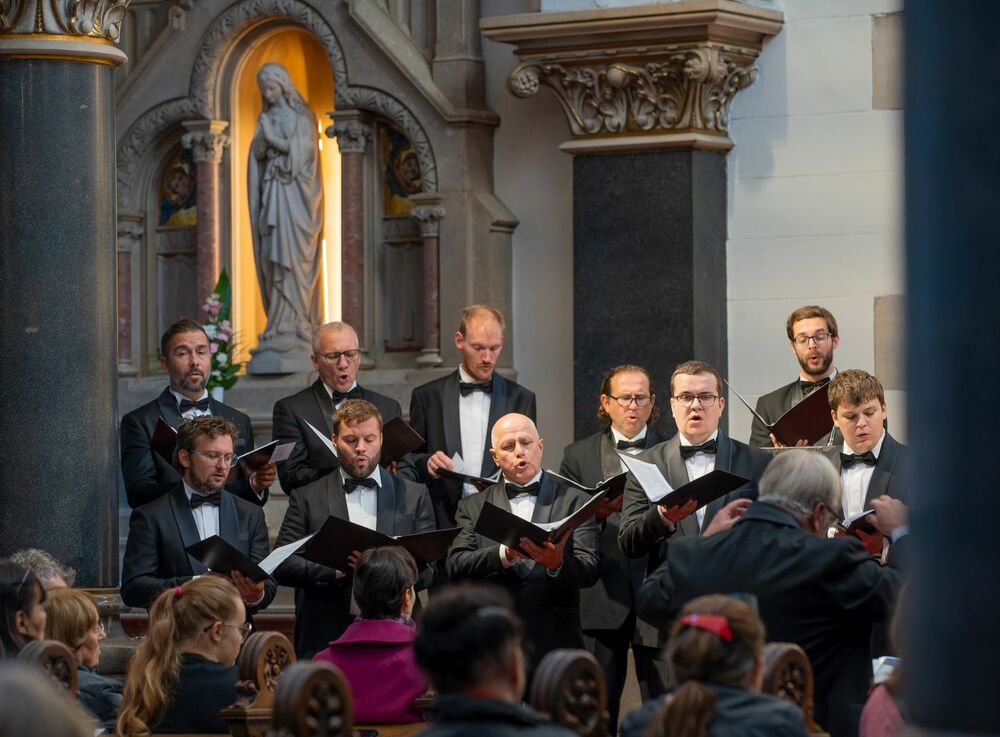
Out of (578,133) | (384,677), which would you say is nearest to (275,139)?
(578,133)

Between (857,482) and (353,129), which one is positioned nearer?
(857,482)

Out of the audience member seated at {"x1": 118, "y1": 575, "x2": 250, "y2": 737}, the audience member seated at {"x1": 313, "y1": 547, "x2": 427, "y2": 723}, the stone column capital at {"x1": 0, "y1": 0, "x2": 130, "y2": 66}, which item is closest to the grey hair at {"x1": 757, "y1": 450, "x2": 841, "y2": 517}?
the audience member seated at {"x1": 313, "y1": 547, "x2": 427, "y2": 723}

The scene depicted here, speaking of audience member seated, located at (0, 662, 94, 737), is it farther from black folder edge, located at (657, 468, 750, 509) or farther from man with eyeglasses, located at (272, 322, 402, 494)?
man with eyeglasses, located at (272, 322, 402, 494)

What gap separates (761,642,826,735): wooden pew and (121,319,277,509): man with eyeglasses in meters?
3.01

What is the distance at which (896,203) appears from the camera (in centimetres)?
826

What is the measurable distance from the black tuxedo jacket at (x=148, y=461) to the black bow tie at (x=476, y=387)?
0.89m

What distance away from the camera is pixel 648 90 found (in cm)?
847

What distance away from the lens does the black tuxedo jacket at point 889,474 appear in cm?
600

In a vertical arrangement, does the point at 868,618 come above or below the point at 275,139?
below

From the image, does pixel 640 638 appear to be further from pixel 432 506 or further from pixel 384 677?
pixel 384 677

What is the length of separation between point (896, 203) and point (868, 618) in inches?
151

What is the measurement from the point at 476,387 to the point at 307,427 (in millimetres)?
726

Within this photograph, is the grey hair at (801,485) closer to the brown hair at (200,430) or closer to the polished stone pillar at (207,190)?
the brown hair at (200,430)

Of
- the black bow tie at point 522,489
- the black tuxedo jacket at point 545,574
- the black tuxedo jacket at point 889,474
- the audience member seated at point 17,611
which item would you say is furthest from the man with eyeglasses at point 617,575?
the audience member seated at point 17,611
